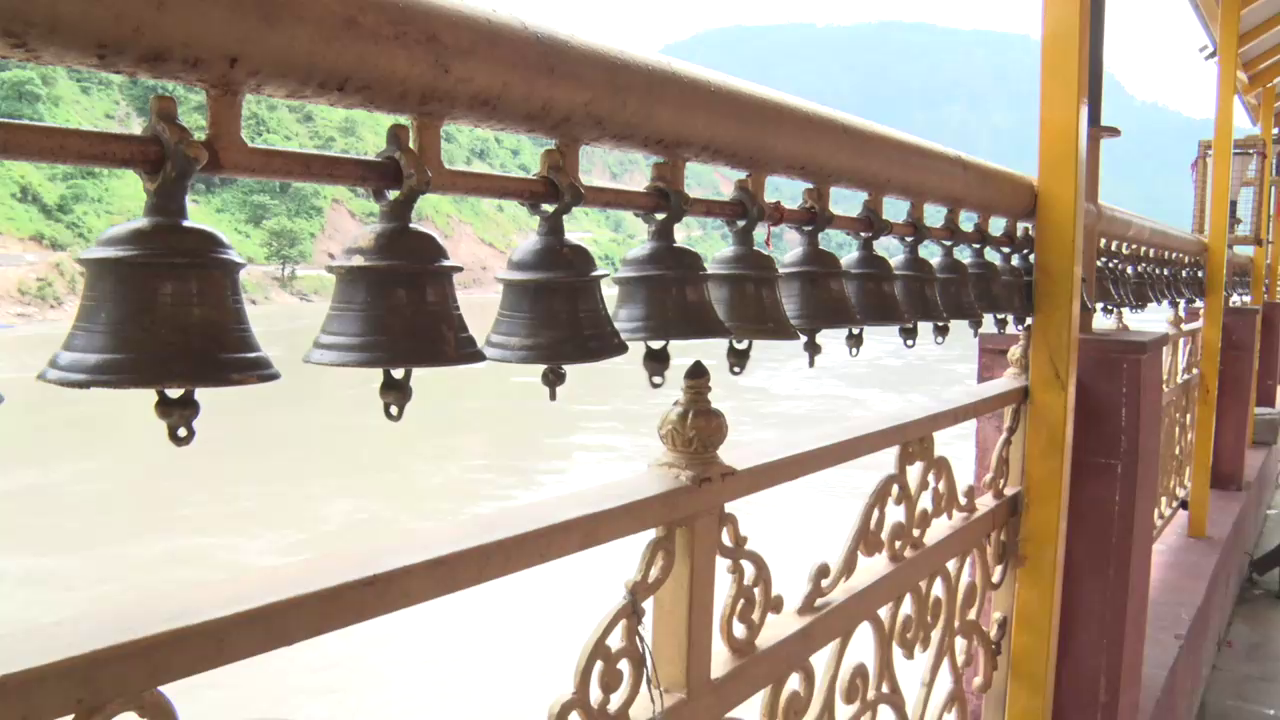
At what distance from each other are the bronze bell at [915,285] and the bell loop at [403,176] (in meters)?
1.08

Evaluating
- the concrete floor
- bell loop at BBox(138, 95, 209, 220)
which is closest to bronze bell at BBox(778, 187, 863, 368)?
bell loop at BBox(138, 95, 209, 220)

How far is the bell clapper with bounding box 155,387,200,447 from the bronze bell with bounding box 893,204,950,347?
4.21 feet

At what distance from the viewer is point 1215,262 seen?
4.71 metres

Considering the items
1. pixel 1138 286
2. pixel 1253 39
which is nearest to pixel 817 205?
pixel 1138 286

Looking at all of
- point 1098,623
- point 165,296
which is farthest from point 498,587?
point 165,296

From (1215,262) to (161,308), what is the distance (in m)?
5.24

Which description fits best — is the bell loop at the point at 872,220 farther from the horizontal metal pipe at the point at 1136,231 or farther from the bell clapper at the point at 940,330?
the horizontal metal pipe at the point at 1136,231

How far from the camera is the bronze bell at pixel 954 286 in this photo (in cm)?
188

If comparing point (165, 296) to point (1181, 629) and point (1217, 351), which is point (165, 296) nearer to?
point (1181, 629)

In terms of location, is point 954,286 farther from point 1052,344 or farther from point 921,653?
point 921,653

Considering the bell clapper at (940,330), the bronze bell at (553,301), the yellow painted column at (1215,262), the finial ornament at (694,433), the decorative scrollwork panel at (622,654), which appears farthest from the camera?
the yellow painted column at (1215,262)

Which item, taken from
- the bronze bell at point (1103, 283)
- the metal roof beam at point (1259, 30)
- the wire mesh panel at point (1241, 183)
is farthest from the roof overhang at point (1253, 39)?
the bronze bell at point (1103, 283)

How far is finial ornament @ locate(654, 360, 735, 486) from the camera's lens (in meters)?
1.20

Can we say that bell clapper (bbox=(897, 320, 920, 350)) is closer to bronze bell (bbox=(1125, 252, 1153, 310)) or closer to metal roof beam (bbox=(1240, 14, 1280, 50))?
bronze bell (bbox=(1125, 252, 1153, 310))
